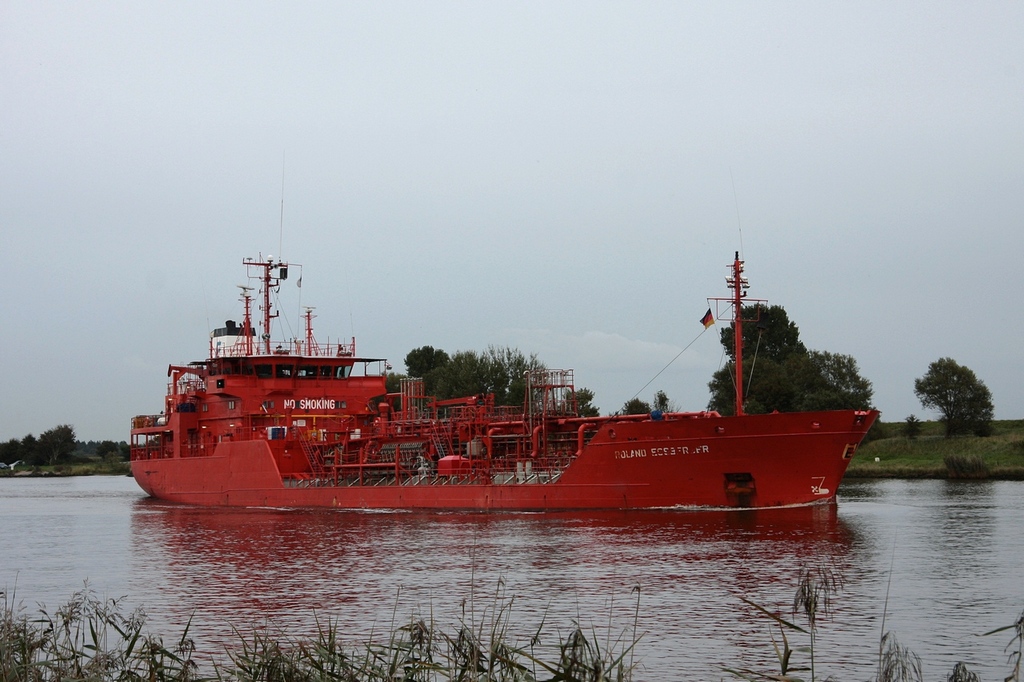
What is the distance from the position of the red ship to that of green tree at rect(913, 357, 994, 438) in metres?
37.6

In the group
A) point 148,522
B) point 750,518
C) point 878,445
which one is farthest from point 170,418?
point 878,445

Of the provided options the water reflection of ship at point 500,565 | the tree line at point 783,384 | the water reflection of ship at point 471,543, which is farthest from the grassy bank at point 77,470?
the water reflection of ship at point 500,565

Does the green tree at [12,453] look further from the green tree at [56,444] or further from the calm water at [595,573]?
the calm water at [595,573]

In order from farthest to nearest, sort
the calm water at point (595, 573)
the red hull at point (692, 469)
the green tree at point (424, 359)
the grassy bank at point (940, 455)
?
the green tree at point (424, 359), the grassy bank at point (940, 455), the red hull at point (692, 469), the calm water at point (595, 573)

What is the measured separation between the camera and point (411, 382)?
139ft

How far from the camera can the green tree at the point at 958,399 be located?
6775cm

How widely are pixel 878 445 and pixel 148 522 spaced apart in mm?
46688

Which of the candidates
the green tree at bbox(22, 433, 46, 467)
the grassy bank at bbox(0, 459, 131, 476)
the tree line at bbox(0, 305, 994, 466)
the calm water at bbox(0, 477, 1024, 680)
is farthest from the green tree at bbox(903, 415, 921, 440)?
A: the green tree at bbox(22, 433, 46, 467)

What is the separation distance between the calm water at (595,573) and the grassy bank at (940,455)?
67.7 feet

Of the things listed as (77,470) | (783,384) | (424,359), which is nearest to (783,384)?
(783,384)

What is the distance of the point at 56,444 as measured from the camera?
12619cm

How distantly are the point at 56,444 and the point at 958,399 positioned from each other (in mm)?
98089

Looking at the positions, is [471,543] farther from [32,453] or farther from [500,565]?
[32,453]

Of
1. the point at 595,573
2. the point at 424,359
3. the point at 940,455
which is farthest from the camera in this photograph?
the point at 424,359
